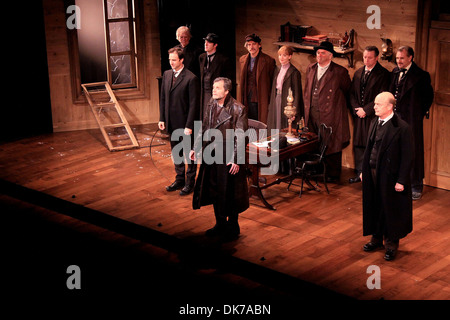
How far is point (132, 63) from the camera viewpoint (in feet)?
32.0

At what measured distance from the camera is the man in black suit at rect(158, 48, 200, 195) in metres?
6.99

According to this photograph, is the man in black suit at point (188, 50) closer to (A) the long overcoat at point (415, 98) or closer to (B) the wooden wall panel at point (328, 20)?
(B) the wooden wall panel at point (328, 20)

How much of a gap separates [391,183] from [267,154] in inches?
59.6

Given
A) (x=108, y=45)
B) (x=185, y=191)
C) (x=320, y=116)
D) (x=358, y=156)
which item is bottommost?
(x=185, y=191)

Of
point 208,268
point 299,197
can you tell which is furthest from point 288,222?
point 208,268

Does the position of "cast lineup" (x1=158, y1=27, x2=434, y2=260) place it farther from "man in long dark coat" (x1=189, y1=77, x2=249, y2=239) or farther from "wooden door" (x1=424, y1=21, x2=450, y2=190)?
"wooden door" (x1=424, y1=21, x2=450, y2=190)

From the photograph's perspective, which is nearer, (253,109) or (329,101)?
(329,101)

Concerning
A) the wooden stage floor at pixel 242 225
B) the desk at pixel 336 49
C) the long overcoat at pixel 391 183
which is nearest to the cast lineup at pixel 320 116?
the long overcoat at pixel 391 183

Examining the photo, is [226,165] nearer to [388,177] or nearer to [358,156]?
[388,177]

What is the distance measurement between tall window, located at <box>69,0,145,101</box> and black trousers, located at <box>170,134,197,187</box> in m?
2.65

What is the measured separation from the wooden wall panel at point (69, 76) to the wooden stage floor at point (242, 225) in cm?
92

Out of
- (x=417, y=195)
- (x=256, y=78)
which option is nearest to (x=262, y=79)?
(x=256, y=78)

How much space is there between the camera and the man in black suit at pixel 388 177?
5508mm

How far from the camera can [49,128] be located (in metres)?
9.49
